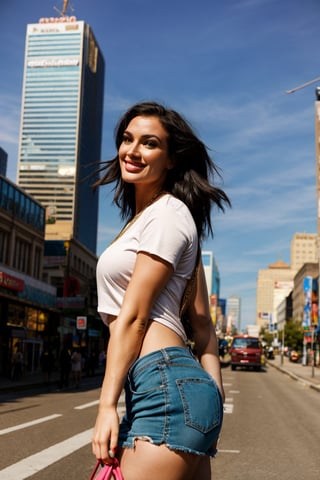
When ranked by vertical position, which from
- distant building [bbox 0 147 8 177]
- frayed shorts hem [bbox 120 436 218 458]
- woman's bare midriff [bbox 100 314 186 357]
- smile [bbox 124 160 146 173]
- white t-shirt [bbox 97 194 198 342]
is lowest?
frayed shorts hem [bbox 120 436 218 458]

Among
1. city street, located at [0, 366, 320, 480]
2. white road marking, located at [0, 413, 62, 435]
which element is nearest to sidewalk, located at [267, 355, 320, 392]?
city street, located at [0, 366, 320, 480]

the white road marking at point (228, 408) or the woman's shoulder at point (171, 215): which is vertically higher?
the woman's shoulder at point (171, 215)

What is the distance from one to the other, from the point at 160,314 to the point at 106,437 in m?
0.51

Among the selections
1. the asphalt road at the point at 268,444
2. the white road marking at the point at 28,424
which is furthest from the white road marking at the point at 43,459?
the asphalt road at the point at 268,444

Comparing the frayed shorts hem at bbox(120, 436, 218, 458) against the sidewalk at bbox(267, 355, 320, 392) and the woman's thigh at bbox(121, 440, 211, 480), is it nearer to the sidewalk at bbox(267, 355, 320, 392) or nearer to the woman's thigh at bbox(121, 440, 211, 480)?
the woman's thigh at bbox(121, 440, 211, 480)

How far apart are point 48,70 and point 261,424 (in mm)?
194226

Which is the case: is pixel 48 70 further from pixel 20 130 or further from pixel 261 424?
pixel 261 424

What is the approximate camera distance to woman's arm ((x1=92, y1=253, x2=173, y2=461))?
2047mm

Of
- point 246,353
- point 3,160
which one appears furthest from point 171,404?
point 3,160

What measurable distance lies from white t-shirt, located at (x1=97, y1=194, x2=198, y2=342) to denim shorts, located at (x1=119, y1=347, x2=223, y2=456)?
184mm

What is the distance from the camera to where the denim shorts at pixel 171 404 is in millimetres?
2068

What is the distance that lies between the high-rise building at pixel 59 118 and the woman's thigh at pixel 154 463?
17997 centimetres

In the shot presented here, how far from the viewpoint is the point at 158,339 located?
2254 millimetres

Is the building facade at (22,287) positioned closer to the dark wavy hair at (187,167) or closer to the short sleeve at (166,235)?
the dark wavy hair at (187,167)
